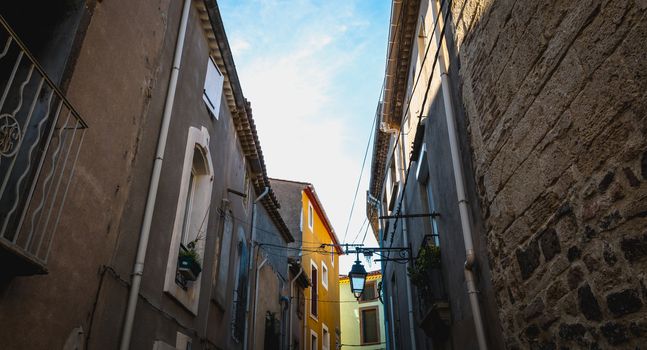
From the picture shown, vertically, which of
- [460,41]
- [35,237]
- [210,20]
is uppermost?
[210,20]

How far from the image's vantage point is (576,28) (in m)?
3.21

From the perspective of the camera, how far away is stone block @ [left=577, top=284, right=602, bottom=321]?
3.04 meters

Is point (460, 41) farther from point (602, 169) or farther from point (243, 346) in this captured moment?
point (243, 346)

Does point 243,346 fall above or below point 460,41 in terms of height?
below

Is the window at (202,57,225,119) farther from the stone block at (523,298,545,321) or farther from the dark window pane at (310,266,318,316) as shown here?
the dark window pane at (310,266,318,316)

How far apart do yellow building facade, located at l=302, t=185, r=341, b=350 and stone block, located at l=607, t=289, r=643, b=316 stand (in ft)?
53.3

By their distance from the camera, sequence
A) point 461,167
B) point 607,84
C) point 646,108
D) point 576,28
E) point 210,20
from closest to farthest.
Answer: point 646,108, point 607,84, point 576,28, point 461,167, point 210,20

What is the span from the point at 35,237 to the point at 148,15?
3230 millimetres

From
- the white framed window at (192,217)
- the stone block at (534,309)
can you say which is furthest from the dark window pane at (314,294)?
the stone block at (534,309)

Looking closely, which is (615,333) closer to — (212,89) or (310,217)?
(212,89)

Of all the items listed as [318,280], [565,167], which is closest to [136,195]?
[565,167]

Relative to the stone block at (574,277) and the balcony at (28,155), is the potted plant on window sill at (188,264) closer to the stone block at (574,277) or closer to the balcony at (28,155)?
the balcony at (28,155)

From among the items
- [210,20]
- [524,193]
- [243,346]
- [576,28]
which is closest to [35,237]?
[524,193]

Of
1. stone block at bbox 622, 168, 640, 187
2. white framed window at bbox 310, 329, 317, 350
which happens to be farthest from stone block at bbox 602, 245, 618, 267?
white framed window at bbox 310, 329, 317, 350
